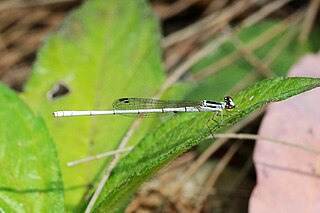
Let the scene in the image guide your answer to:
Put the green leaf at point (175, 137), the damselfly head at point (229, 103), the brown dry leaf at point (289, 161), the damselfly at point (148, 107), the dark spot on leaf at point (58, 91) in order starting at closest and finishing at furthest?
the green leaf at point (175, 137), the damselfly head at point (229, 103), the brown dry leaf at point (289, 161), the damselfly at point (148, 107), the dark spot on leaf at point (58, 91)

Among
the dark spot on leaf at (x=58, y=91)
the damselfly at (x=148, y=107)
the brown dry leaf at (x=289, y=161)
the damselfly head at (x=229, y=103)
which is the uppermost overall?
the dark spot on leaf at (x=58, y=91)

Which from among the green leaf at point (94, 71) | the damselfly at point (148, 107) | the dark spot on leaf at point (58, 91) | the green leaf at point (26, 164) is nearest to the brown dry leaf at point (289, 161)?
the damselfly at point (148, 107)

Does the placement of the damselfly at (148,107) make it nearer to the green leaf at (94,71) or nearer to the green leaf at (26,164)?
the green leaf at (94,71)

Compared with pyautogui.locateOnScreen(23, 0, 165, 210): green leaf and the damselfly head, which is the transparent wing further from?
the damselfly head

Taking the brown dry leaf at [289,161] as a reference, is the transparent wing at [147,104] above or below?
above

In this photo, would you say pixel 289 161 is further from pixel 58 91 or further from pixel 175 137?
pixel 58 91

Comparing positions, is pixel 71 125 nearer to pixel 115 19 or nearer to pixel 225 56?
pixel 115 19
